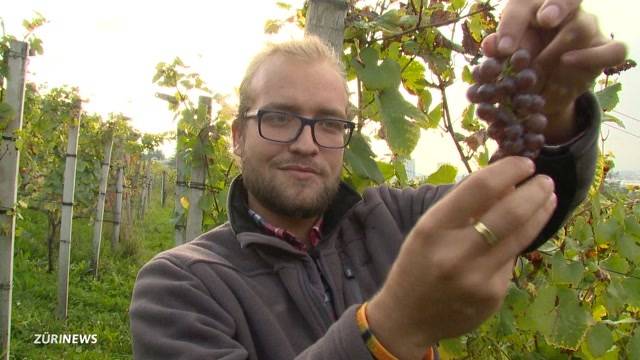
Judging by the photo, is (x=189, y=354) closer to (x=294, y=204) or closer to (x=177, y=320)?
(x=177, y=320)

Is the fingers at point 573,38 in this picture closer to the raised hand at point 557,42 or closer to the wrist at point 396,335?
the raised hand at point 557,42

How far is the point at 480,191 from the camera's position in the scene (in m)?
0.89

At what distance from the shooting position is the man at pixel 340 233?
36.9 inches

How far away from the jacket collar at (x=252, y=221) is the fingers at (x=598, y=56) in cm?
99

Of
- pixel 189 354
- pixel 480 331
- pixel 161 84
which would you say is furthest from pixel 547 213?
pixel 161 84

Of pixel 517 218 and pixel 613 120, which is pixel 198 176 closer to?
pixel 613 120

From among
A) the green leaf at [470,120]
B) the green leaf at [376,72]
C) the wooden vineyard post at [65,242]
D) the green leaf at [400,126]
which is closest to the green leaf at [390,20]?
the green leaf at [376,72]

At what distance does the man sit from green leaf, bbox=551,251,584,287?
1.33 ft

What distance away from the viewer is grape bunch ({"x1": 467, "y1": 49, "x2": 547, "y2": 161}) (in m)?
0.98

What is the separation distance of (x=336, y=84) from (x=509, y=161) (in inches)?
46.5

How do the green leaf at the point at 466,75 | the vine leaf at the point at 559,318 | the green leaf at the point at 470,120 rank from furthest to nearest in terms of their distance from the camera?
the green leaf at the point at 470,120, the green leaf at the point at 466,75, the vine leaf at the point at 559,318

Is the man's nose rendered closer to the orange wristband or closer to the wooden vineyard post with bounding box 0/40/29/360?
the orange wristband

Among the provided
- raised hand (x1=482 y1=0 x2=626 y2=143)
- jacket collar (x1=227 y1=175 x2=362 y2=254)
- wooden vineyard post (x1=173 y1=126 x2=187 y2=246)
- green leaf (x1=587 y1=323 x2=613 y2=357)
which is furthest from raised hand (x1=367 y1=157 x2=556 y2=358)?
wooden vineyard post (x1=173 y1=126 x2=187 y2=246)

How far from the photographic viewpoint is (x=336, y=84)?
2.03m
